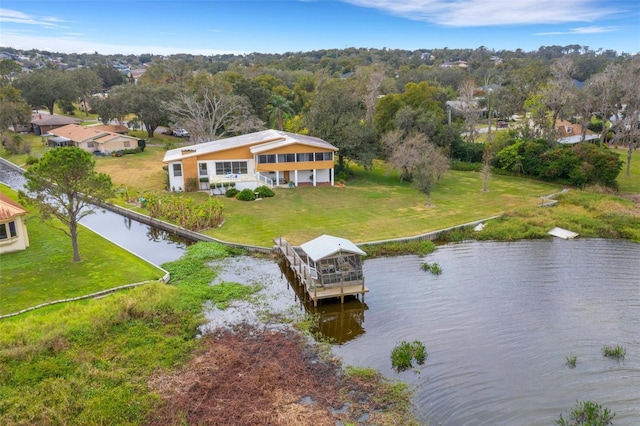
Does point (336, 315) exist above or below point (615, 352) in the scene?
below

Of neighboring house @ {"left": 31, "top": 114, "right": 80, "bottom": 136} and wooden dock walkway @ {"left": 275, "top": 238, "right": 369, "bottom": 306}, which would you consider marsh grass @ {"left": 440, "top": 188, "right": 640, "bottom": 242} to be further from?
neighboring house @ {"left": 31, "top": 114, "right": 80, "bottom": 136}

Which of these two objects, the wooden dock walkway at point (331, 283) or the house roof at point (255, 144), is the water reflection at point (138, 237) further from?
the wooden dock walkway at point (331, 283)

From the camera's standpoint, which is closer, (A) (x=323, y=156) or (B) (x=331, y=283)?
(B) (x=331, y=283)

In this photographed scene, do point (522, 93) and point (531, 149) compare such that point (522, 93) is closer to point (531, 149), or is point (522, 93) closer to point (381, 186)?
point (531, 149)

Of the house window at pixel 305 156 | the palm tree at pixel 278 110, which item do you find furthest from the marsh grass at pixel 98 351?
the palm tree at pixel 278 110

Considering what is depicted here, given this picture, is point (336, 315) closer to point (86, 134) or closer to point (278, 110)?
point (278, 110)

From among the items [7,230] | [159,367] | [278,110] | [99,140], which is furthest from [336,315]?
[99,140]

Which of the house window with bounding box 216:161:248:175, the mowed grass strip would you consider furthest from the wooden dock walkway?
the house window with bounding box 216:161:248:175

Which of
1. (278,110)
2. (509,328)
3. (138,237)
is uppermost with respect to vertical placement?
(278,110)
